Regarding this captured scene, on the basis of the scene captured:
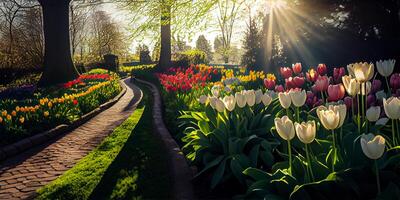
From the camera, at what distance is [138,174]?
416 cm

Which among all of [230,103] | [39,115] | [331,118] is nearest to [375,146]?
[331,118]

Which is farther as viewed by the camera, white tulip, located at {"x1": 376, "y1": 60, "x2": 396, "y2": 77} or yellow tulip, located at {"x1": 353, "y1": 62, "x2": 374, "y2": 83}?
white tulip, located at {"x1": 376, "y1": 60, "x2": 396, "y2": 77}

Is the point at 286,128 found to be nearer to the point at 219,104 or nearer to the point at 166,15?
the point at 219,104

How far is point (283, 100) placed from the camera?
2.88m

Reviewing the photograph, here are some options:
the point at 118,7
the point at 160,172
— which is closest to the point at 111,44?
the point at 118,7

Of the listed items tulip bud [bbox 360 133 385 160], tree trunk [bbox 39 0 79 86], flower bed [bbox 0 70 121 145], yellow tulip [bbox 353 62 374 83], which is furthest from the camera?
tree trunk [bbox 39 0 79 86]

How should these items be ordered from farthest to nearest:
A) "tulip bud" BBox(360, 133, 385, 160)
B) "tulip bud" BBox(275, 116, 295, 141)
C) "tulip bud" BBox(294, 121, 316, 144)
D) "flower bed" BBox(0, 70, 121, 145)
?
"flower bed" BBox(0, 70, 121, 145), "tulip bud" BBox(275, 116, 295, 141), "tulip bud" BBox(294, 121, 316, 144), "tulip bud" BBox(360, 133, 385, 160)

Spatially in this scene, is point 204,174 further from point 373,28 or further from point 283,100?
point 373,28

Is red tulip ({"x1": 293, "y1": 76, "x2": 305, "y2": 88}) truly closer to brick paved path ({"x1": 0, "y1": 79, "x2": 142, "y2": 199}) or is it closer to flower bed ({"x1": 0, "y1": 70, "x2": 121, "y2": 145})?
brick paved path ({"x1": 0, "y1": 79, "x2": 142, "y2": 199})

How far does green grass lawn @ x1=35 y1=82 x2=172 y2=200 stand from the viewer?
368 cm

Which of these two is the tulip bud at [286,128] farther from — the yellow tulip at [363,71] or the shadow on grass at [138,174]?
the shadow on grass at [138,174]

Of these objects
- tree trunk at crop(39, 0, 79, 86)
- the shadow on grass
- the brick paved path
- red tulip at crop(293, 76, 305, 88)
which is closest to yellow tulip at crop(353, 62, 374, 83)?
red tulip at crop(293, 76, 305, 88)

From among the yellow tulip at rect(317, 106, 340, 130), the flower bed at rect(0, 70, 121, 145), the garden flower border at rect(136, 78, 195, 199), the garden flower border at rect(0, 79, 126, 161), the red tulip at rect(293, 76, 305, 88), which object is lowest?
the garden flower border at rect(0, 79, 126, 161)

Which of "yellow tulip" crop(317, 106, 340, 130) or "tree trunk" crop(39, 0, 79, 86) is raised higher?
"tree trunk" crop(39, 0, 79, 86)
